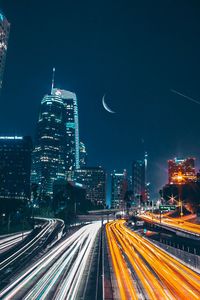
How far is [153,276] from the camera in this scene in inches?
1457

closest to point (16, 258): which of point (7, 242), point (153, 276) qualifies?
point (7, 242)

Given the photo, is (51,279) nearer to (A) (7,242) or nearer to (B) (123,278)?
(B) (123,278)

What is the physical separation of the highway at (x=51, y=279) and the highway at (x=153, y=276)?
539 cm

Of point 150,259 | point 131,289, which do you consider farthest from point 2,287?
point 150,259

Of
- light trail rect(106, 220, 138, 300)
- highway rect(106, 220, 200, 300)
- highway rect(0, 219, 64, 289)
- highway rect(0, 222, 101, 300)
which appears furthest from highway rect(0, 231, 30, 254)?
light trail rect(106, 220, 138, 300)

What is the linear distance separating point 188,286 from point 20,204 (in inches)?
4463

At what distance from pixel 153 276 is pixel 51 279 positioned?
13.0 m

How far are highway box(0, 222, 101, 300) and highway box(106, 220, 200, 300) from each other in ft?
17.7

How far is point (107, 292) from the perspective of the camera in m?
30.3

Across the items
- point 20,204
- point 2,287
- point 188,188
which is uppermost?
point 188,188

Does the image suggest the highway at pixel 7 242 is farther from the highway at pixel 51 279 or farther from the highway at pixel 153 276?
the highway at pixel 153 276

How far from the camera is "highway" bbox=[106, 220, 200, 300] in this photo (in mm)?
30330

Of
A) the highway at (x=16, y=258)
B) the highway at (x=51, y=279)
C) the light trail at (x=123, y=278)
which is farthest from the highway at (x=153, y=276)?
the highway at (x=16, y=258)

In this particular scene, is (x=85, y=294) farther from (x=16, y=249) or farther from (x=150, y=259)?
(x=16, y=249)
